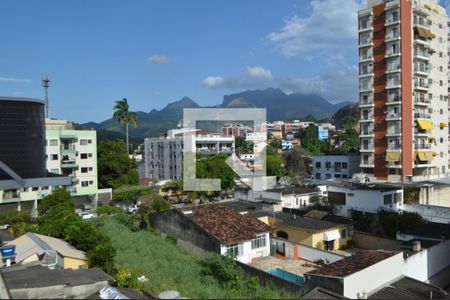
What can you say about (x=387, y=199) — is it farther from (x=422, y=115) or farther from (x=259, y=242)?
(x=422, y=115)

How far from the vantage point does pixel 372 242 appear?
2080 cm

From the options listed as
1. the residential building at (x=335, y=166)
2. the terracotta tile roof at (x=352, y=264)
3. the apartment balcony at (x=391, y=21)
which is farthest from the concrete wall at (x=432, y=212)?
the apartment balcony at (x=391, y=21)

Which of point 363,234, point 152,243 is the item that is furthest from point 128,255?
point 363,234

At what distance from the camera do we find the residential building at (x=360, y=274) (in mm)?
12056

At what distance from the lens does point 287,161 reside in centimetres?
6081

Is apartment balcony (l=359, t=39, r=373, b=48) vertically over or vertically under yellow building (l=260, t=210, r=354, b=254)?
over

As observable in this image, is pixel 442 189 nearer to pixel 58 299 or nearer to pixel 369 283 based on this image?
pixel 369 283

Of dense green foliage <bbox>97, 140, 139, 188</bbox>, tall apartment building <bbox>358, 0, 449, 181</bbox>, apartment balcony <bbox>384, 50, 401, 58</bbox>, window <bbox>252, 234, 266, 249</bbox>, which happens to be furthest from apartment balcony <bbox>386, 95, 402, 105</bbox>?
dense green foliage <bbox>97, 140, 139, 188</bbox>

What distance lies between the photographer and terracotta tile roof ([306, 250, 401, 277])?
12625 millimetres

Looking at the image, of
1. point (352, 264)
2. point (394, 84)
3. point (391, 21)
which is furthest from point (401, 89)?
point (352, 264)

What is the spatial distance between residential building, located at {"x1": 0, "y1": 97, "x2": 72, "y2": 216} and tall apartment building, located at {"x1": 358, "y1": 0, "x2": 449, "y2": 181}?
3288cm

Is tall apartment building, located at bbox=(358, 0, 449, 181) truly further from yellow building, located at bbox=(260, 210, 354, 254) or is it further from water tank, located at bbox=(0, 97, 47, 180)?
water tank, located at bbox=(0, 97, 47, 180)

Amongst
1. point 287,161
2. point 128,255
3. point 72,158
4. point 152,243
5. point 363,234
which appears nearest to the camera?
point 128,255

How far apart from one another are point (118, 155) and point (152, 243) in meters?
23.8
